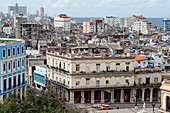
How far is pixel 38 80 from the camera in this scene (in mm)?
84062

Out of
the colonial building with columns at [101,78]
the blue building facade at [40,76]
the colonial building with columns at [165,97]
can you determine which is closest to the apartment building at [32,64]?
the blue building facade at [40,76]

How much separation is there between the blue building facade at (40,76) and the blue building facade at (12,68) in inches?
512

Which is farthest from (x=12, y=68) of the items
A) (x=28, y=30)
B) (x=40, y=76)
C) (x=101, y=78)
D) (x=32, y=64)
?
(x=28, y=30)

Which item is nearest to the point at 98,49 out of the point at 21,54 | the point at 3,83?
the point at 21,54

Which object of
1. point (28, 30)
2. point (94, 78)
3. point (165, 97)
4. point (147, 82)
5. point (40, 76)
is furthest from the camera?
point (28, 30)

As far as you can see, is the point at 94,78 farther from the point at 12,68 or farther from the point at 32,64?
the point at 32,64

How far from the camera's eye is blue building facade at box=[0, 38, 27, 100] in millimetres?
61000

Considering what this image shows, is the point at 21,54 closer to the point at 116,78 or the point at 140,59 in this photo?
the point at 116,78

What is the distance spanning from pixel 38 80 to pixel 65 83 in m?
13.7

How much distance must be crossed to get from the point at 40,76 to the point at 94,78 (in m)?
16.4

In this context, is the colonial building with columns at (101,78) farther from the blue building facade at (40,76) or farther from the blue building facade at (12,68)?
the blue building facade at (12,68)

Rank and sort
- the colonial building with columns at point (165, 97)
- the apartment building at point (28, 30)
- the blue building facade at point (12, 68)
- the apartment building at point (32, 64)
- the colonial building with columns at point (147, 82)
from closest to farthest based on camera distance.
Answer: the colonial building with columns at point (165, 97) → the blue building facade at point (12, 68) → the colonial building with columns at point (147, 82) → the apartment building at point (32, 64) → the apartment building at point (28, 30)

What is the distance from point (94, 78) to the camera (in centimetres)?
7144

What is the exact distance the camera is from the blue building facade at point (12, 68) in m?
61.0
